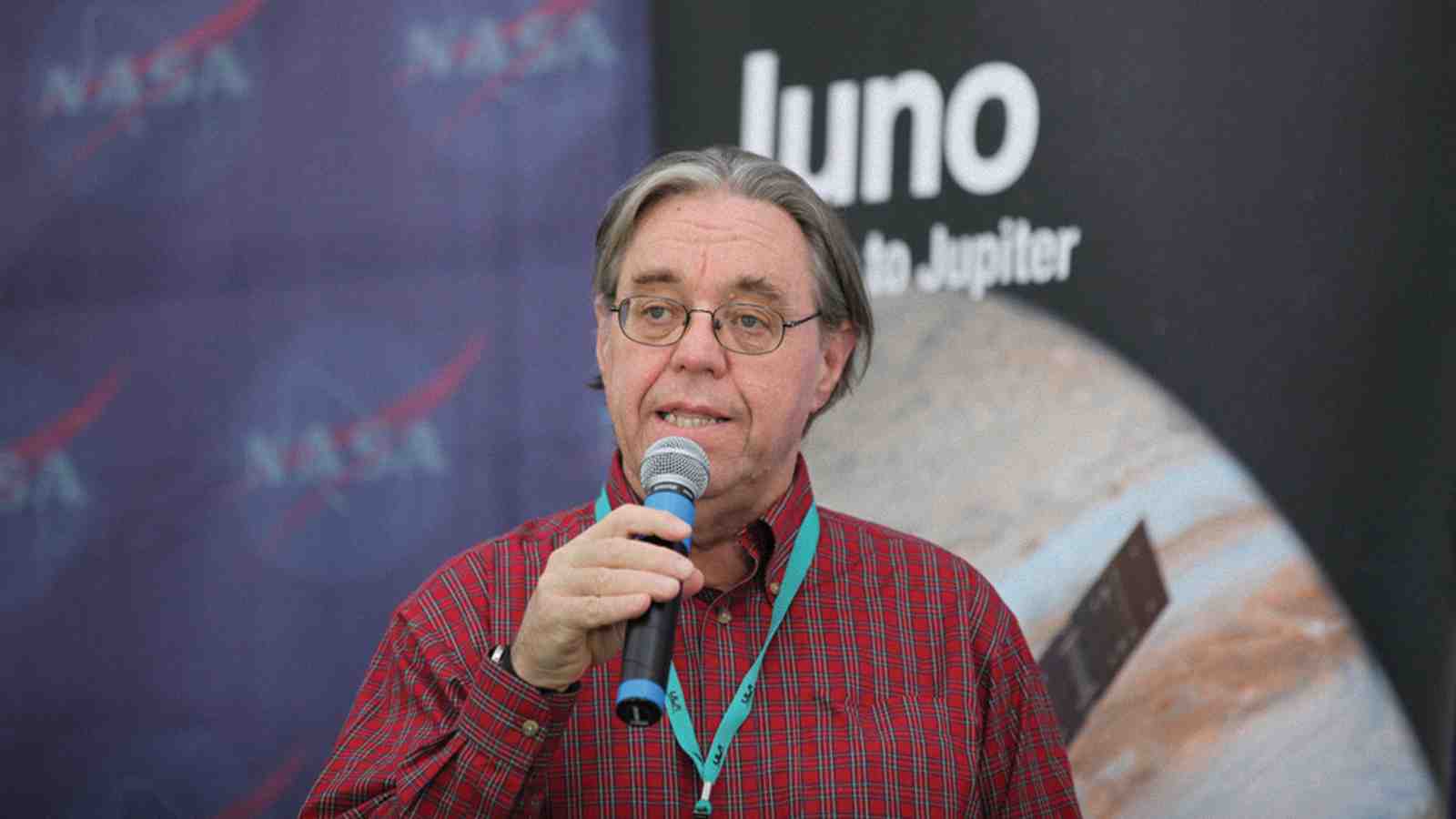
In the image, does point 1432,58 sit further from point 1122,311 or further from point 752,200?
point 752,200

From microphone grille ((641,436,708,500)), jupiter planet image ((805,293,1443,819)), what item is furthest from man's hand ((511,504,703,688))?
jupiter planet image ((805,293,1443,819))

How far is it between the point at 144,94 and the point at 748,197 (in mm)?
1776

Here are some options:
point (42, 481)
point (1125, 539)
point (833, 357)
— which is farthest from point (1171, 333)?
point (42, 481)

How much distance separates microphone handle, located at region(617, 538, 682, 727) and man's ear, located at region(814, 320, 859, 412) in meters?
0.77

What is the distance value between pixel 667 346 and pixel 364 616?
1.48 metres

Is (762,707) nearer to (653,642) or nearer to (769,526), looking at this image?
(769,526)

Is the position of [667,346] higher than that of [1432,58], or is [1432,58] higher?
[1432,58]

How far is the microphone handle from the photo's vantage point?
1.36 m

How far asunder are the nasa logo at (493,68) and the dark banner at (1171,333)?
0.61 feet

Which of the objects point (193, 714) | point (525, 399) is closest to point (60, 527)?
point (193, 714)

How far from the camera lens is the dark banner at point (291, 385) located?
3062 millimetres

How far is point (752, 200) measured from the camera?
6.75ft

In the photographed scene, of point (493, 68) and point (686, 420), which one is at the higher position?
point (493, 68)

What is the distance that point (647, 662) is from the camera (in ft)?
4.54
